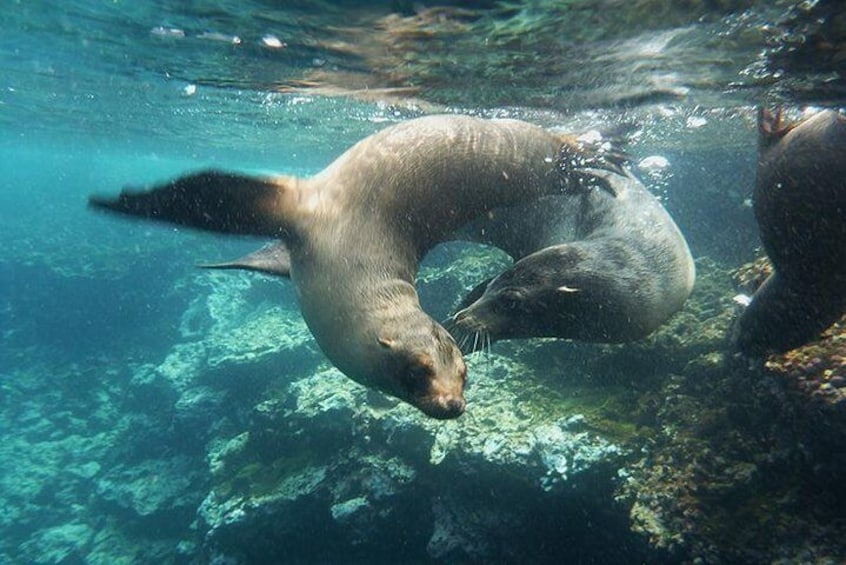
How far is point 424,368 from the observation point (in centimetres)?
220

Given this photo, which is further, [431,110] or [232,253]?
[232,253]

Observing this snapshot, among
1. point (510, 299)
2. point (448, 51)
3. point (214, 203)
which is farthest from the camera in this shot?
point (448, 51)

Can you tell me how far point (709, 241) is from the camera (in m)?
16.5

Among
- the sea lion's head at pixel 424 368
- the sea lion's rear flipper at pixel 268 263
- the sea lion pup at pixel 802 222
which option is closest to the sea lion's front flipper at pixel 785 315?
the sea lion pup at pixel 802 222

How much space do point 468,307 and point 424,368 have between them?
1197mm

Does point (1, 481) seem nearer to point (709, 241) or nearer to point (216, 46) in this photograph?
point (216, 46)

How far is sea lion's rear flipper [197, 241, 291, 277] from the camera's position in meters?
3.33

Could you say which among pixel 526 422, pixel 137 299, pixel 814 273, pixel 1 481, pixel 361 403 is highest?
pixel 814 273

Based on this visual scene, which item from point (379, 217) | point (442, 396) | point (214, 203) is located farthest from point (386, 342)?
point (214, 203)

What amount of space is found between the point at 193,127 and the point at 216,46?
15.2 m

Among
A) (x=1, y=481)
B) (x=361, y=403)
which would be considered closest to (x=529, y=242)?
(x=361, y=403)

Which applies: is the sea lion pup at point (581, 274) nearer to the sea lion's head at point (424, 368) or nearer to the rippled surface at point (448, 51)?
the sea lion's head at point (424, 368)

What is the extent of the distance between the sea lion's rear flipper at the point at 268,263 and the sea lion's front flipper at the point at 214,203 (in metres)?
0.30

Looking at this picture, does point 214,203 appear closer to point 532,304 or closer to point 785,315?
point 532,304
